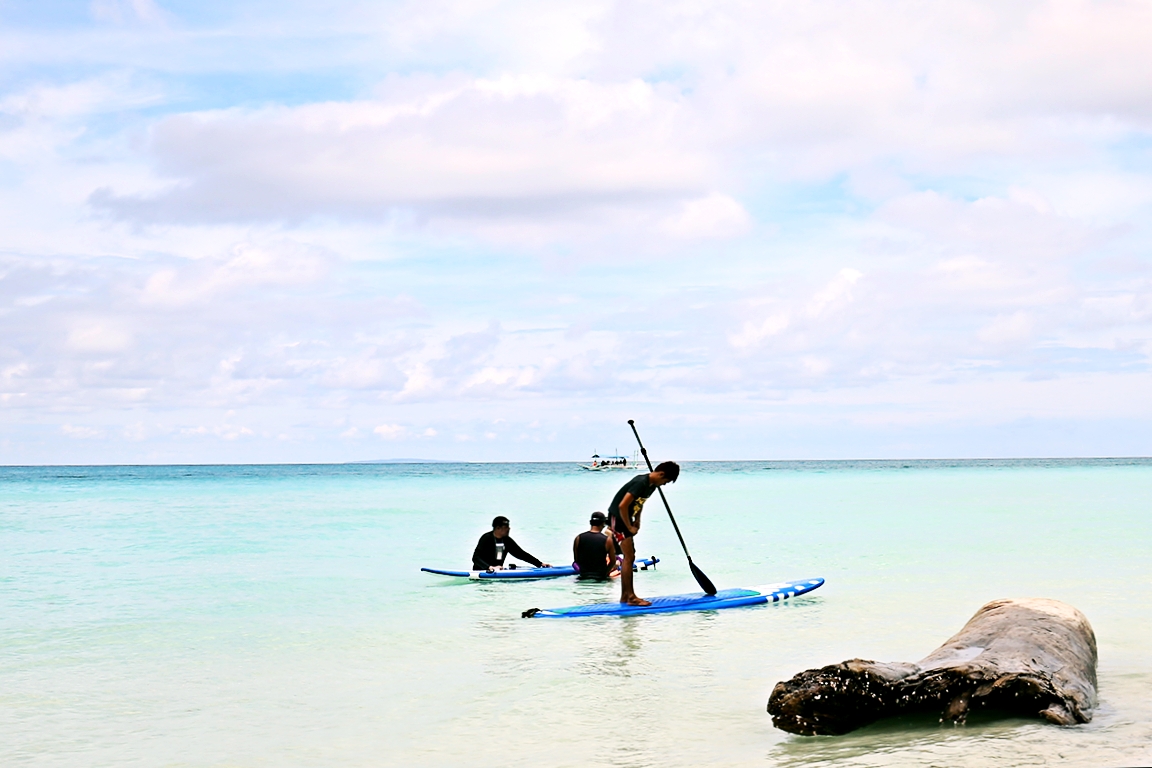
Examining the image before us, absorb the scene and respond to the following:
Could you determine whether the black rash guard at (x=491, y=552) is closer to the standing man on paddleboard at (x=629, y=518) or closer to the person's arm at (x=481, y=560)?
the person's arm at (x=481, y=560)

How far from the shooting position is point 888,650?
31.1 feet

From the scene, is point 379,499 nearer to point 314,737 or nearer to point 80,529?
point 80,529

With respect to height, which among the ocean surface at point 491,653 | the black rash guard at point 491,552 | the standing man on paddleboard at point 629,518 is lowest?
the ocean surface at point 491,653

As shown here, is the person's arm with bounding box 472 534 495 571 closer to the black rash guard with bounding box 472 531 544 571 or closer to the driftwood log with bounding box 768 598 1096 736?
the black rash guard with bounding box 472 531 544 571

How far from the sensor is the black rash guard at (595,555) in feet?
48.7

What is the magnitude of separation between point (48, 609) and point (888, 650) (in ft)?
35.6

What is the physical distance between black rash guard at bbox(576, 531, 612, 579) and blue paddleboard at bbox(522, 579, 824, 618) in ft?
6.50

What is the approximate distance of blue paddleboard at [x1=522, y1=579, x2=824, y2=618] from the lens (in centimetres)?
1151

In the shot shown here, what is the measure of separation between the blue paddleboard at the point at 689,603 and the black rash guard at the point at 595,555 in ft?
6.50

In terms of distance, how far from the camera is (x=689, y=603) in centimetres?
1187

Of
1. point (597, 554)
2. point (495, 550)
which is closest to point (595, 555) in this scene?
point (597, 554)

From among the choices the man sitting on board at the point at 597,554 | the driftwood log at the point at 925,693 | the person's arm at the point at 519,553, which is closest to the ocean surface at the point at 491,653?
the driftwood log at the point at 925,693

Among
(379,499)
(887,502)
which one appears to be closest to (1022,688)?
(887,502)

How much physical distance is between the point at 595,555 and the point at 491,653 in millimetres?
5185
